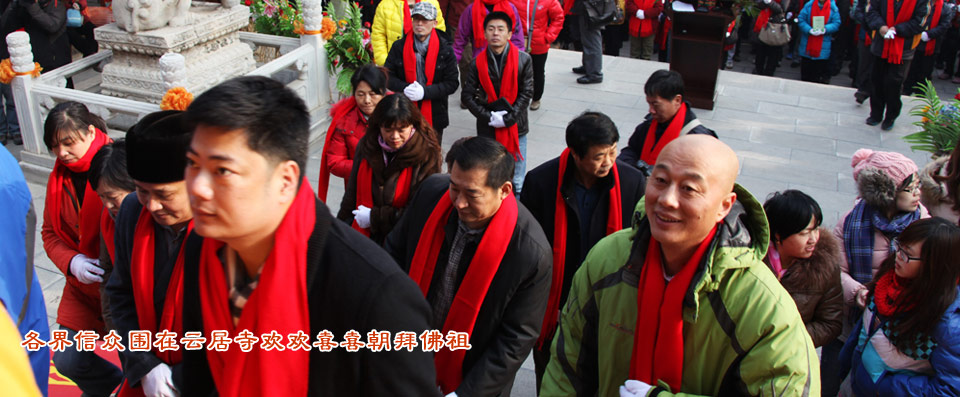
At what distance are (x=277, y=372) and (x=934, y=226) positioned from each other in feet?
8.14

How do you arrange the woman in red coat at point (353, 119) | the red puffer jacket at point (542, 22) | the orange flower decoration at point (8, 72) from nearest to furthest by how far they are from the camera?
the woman in red coat at point (353, 119)
the orange flower decoration at point (8, 72)
the red puffer jacket at point (542, 22)

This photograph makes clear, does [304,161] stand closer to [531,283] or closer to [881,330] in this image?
[531,283]

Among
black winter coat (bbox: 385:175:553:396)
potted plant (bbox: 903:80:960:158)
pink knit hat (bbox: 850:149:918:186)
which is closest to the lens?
black winter coat (bbox: 385:175:553:396)

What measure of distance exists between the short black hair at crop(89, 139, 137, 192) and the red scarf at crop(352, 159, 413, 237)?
118 centimetres

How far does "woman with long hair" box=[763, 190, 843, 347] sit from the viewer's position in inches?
121

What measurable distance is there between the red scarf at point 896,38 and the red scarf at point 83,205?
740 centimetres

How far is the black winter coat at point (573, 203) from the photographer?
11.5 feet

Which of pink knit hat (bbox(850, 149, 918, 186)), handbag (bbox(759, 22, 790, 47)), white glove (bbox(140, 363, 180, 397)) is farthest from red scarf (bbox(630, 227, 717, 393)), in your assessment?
handbag (bbox(759, 22, 790, 47))

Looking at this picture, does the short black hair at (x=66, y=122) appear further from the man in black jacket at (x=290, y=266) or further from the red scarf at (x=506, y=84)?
the red scarf at (x=506, y=84)

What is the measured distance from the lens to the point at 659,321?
6.96ft

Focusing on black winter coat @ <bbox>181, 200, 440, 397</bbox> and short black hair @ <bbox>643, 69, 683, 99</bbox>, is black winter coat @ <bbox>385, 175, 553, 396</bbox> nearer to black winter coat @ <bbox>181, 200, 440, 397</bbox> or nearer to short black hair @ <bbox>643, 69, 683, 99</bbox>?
black winter coat @ <bbox>181, 200, 440, 397</bbox>

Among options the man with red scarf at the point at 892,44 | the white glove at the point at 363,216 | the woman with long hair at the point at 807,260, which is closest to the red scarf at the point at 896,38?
the man with red scarf at the point at 892,44

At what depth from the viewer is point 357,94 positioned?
4.63 metres

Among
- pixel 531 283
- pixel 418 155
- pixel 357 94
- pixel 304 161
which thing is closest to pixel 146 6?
pixel 357 94
